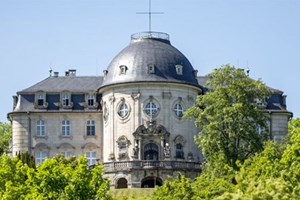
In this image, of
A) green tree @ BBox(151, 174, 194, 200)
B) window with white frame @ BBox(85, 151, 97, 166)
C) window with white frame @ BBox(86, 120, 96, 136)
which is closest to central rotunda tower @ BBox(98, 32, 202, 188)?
window with white frame @ BBox(85, 151, 97, 166)

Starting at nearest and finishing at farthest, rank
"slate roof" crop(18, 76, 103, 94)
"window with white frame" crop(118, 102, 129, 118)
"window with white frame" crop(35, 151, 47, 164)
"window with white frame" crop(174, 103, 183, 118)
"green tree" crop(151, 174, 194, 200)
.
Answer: "green tree" crop(151, 174, 194, 200), "window with white frame" crop(118, 102, 129, 118), "window with white frame" crop(174, 103, 183, 118), "window with white frame" crop(35, 151, 47, 164), "slate roof" crop(18, 76, 103, 94)

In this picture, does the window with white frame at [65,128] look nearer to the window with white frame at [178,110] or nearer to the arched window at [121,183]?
the arched window at [121,183]

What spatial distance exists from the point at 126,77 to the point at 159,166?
31.7 feet

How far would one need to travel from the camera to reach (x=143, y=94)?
106 m

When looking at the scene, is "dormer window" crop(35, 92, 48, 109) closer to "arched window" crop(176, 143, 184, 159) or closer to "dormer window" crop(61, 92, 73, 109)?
"dormer window" crop(61, 92, 73, 109)

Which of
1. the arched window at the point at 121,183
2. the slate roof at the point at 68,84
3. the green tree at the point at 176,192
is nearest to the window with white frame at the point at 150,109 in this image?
the arched window at the point at 121,183

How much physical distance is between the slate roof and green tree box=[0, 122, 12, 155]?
12.8 metres

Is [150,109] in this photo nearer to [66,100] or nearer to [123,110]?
[123,110]

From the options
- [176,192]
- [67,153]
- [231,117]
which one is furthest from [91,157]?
[176,192]

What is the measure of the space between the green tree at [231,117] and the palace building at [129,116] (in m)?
14.7

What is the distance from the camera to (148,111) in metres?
106

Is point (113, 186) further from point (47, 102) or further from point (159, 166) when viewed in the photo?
point (47, 102)

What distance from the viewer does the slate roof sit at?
11350cm

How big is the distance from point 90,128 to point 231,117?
27.4m
